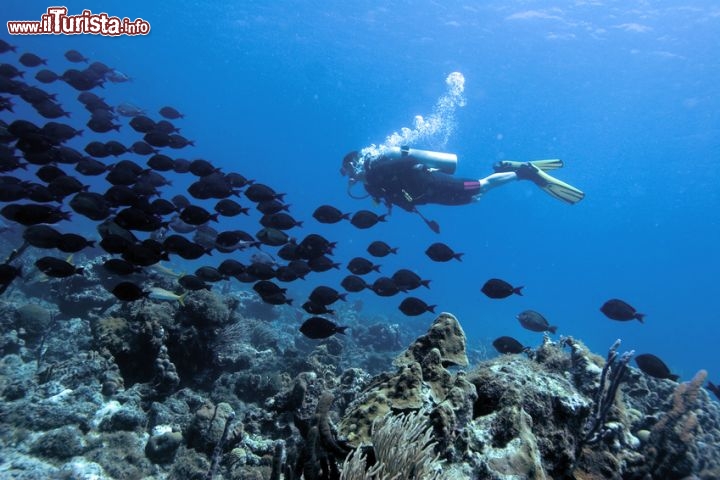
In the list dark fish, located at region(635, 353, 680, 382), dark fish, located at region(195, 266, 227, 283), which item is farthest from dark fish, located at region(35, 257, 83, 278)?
dark fish, located at region(635, 353, 680, 382)

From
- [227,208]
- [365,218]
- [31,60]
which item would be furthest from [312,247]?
[31,60]

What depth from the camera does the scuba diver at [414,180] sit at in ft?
46.0

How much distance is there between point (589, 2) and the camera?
3928 centimetres

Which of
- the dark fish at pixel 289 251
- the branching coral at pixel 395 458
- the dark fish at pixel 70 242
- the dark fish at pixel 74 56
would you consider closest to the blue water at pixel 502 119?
the dark fish at pixel 289 251

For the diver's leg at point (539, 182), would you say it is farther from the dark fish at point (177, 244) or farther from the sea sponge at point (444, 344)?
the dark fish at point (177, 244)

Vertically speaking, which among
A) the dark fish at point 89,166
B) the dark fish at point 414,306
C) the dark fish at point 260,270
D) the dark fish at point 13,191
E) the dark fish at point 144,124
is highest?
the dark fish at point 144,124

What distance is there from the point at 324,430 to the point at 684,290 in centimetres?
16052

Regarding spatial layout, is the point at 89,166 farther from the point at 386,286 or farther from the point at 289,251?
the point at 386,286

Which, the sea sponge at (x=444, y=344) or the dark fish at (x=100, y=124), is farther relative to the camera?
the dark fish at (x=100, y=124)

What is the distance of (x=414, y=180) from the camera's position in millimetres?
14594

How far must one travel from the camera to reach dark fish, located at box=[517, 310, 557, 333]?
8.75m

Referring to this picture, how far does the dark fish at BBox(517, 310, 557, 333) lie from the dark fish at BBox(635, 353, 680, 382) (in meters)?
1.68

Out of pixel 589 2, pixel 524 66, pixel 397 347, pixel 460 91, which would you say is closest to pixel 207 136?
pixel 460 91

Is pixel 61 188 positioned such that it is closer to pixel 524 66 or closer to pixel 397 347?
pixel 397 347
